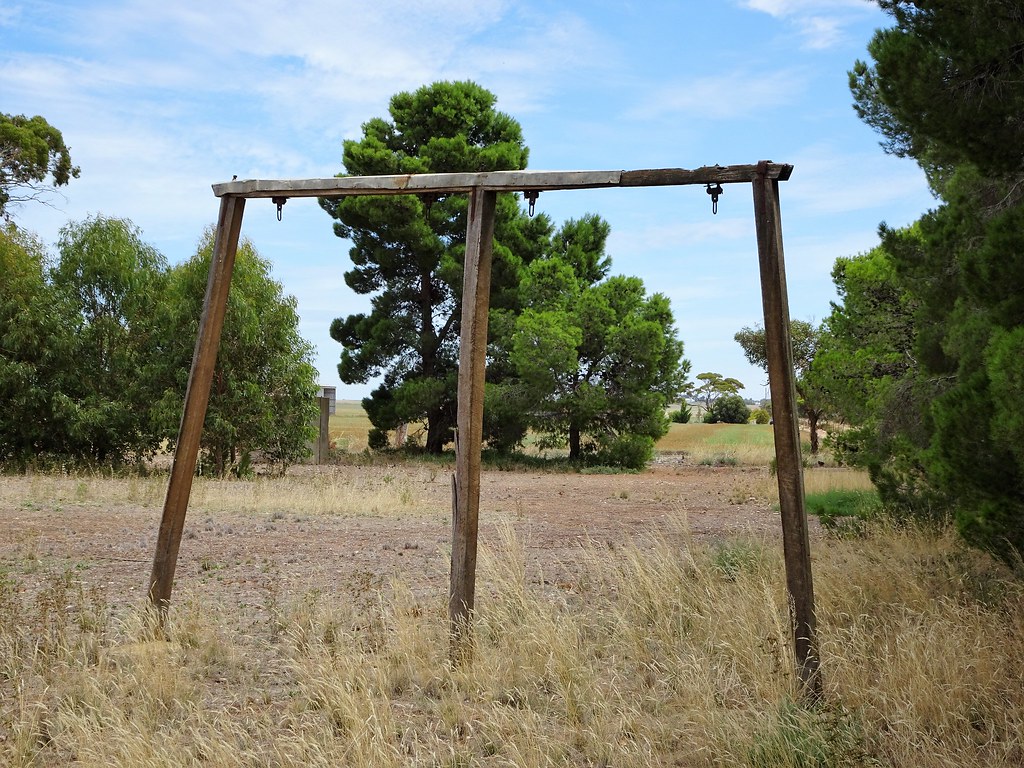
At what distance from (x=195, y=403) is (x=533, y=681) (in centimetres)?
295

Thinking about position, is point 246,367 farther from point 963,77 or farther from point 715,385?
point 715,385

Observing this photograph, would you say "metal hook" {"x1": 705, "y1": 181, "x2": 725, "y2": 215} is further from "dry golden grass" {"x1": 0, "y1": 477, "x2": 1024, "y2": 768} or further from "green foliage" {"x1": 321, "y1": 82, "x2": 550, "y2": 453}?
"green foliage" {"x1": 321, "y1": 82, "x2": 550, "y2": 453}

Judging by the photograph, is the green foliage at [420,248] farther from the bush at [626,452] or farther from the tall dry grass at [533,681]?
the tall dry grass at [533,681]

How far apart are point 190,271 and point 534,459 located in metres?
11.3

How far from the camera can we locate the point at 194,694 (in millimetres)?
4852

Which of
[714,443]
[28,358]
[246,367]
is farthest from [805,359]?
[28,358]

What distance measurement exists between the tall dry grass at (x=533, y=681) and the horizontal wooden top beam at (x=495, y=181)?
2.55 m

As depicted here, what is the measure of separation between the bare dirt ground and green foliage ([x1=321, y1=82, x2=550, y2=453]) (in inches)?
370

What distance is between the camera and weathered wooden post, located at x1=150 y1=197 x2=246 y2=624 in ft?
20.1

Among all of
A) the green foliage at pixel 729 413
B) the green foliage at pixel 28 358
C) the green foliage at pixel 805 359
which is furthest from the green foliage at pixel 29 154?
the green foliage at pixel 729 413

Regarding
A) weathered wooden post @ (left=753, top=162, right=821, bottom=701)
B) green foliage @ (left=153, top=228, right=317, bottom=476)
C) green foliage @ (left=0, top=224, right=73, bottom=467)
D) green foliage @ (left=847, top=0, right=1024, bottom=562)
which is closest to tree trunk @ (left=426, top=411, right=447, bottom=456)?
green foliage @ (left=153, top=228, right=317, bottom=476)

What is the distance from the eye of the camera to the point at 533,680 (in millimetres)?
4996

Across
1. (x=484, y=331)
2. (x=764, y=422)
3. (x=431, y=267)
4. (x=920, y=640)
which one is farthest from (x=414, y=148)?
(x=764, y=422)

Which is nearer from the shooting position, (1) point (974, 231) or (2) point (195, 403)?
(2) point (195, 403)
